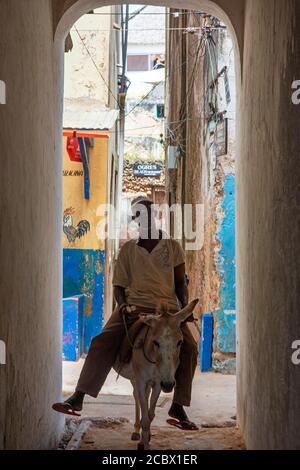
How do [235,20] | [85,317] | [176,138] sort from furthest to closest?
[176,138], [85,317], [235,20]

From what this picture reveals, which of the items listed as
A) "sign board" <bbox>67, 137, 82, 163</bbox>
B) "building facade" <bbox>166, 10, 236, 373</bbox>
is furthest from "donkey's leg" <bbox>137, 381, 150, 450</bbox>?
"sign board" <bbox>67, 137, 82, 163</bbox>

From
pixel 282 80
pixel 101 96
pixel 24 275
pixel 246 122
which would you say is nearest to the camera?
pixel 282 80

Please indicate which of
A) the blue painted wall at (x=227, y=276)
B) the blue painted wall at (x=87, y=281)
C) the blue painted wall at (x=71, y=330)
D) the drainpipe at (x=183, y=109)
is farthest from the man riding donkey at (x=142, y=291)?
the drainpipe at (x=183, y=109)

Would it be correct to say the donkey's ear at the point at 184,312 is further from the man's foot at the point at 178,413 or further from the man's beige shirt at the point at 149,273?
the man's foot at the point at 178,413

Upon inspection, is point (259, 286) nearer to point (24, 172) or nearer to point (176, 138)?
point (24, 172)

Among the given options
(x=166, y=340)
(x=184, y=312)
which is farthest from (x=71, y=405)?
(x=184, y=312)

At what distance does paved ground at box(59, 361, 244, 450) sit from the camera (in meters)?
5.87

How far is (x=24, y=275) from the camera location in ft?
14.0

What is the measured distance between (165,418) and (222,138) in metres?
4.49

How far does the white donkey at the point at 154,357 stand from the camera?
4.98m

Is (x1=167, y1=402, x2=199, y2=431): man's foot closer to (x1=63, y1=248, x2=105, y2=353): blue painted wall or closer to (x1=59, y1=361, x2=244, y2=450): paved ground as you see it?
(x1=59, y1=361, x2=244, y2=450): paved ground

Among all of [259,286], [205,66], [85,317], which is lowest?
[85,317]

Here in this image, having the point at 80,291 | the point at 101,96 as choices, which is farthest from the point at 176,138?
the point at 80,291

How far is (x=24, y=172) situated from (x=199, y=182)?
856cm
